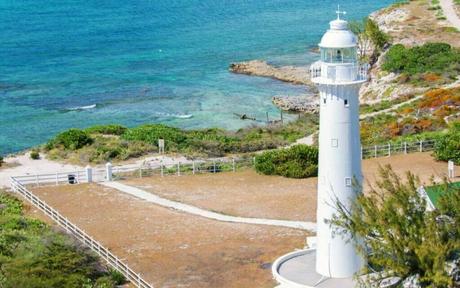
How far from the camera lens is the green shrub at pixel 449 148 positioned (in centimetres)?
4131

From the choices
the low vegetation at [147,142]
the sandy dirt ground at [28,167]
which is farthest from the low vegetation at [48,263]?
the low vegetation at [147,142]

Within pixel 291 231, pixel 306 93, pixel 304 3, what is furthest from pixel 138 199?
pixel 304 3

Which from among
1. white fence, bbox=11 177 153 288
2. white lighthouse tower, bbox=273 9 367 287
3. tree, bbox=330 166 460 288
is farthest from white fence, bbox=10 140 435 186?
tree, bbox=330 166 460 288

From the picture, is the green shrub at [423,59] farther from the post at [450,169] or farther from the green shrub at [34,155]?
the green shrub at [34,155]

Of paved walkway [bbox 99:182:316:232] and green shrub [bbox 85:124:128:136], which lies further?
green shrub [bbox 85:124:128:136]

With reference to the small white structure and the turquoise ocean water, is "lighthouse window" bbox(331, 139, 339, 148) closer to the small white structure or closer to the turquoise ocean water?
the small white structure

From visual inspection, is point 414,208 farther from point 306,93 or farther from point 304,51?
point 304,51

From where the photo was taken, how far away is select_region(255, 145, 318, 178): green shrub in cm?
4144

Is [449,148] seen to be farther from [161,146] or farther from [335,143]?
[335,143]

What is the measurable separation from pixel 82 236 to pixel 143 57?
7077 cm

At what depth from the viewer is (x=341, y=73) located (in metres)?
24.7

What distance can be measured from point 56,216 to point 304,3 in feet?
361

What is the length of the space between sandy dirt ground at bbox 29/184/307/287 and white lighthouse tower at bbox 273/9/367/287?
2.75m

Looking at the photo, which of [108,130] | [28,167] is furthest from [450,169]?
[108,130]
